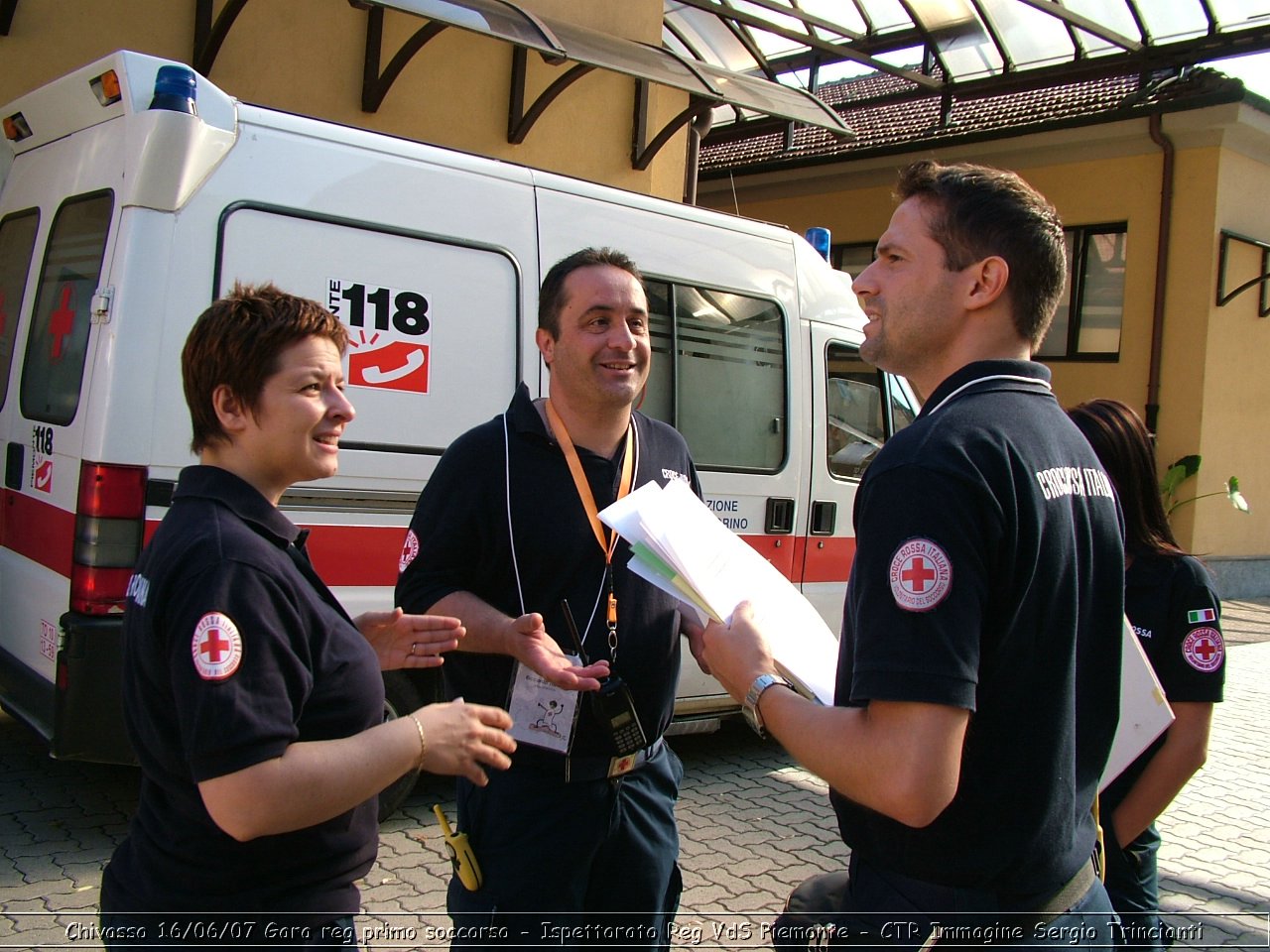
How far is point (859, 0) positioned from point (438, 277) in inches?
328

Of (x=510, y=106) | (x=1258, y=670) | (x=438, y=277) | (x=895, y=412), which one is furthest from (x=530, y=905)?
(x=1258, y=670)

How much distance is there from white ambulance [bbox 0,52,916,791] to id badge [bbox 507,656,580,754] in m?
2.03

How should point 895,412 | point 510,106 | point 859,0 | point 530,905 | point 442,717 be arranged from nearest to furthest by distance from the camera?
point 442,717 < point 530,905 < point 895,412 < point 510,106 < point 859,0

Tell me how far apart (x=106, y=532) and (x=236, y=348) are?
2287mm

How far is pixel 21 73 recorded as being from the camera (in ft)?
20.2

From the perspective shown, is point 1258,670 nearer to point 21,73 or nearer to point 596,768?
point 596,768

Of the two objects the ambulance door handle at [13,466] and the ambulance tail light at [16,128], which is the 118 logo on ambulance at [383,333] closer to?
the ambulance door handle at [13,466]

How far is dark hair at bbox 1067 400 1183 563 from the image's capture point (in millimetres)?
2502

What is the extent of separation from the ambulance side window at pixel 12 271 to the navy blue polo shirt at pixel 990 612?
13.9 feet

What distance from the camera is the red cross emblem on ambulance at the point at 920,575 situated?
1.42 metres

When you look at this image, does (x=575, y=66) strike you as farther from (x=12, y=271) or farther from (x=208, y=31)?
(x=12, y=271)

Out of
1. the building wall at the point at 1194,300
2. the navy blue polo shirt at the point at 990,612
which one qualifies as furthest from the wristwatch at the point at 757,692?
the building wall at the point at 1194,300

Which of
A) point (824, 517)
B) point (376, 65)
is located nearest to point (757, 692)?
point (824, 517)

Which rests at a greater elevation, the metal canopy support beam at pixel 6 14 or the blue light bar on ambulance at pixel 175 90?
the metal canopy support beam at pixel 6 14
